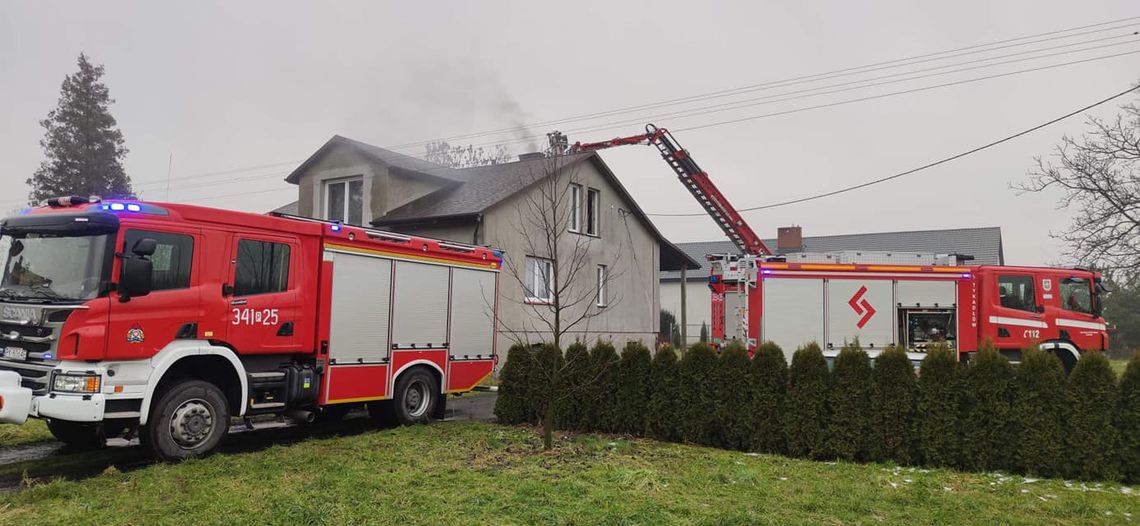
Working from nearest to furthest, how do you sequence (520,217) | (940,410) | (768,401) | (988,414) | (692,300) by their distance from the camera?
(988,414) < (940,410) < (768,401) < (520,217) < (692,300)

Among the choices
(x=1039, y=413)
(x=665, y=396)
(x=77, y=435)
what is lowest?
(x=77, y=435)

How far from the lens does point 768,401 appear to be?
912 cm

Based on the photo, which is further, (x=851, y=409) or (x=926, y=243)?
(x=926, y=243)

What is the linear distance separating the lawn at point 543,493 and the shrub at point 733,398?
64cm

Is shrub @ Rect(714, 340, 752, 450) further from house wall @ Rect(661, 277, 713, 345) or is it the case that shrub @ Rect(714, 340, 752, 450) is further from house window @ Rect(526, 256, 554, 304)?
house wall @ Rect(661, 277, 713, 345)

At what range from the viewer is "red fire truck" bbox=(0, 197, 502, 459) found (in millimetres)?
7207

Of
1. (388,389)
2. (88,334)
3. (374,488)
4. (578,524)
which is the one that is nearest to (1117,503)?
(578,524)

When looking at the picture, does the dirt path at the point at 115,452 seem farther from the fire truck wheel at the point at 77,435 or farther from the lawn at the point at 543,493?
the lawn at the point at 543,493

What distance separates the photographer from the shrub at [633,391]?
10.0 meters

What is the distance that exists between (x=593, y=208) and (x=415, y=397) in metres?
12.5

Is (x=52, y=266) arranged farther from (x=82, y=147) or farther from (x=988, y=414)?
(x=82, y=147)

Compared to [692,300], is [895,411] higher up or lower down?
lower down

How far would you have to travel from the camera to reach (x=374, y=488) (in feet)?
21.7

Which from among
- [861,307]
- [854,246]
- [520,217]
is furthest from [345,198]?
[854,246]
